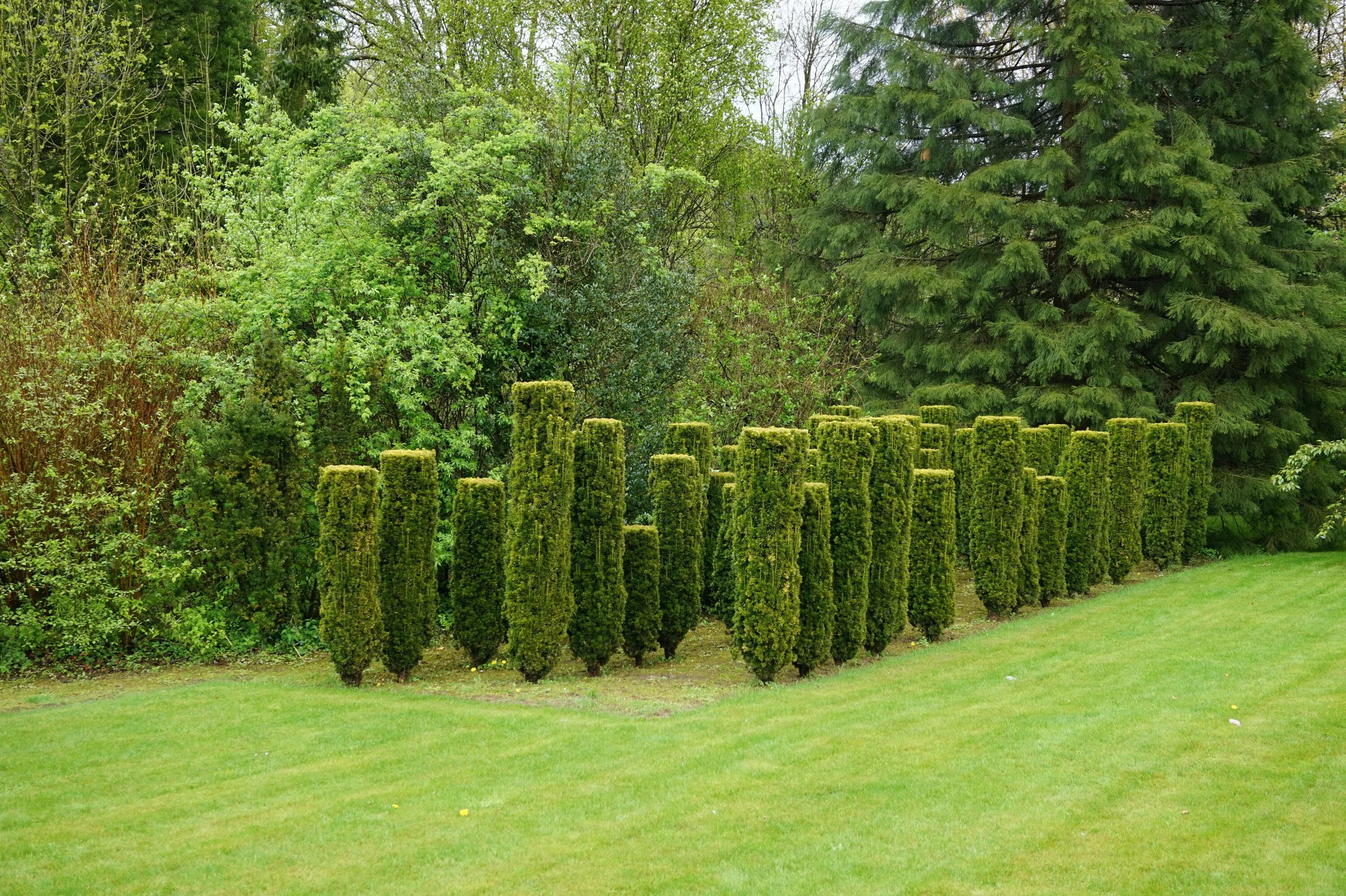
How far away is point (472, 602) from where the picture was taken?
32.4 ft

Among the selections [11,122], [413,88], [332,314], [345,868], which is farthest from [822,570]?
[11,122]

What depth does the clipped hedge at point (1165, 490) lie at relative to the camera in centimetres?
1557

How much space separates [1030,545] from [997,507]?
971 millimetres

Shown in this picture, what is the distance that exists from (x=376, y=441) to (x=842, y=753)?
6873mm

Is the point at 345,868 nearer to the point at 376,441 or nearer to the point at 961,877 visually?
the point at 961,877

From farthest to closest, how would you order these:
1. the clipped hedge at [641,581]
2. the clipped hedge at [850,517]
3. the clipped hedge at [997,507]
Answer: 1. the clipped hedge at [997,507]
2. the clipped hedge at [641,581]
3. the clipped hedge at [850,517]

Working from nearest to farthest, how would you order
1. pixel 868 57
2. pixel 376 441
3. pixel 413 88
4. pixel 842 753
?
pixel 842 753
pixel 376 441
pixel 413 88
pixel 868 57

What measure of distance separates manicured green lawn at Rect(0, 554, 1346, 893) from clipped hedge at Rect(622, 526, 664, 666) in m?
1.76

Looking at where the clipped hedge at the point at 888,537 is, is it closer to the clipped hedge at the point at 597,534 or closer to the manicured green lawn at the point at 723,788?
the manicured green lawn at the point at 723,788

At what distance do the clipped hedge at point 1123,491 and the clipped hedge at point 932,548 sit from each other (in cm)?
486

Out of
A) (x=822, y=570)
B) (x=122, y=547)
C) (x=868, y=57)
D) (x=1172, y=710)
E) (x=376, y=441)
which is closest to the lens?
(x=1172, y=710)

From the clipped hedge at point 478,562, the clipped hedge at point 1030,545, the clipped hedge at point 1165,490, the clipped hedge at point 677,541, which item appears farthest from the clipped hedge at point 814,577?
the clipped hedge at point 1165,490

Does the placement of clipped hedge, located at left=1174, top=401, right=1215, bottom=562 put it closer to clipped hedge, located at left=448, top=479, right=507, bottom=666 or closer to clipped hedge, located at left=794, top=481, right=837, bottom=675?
clipped hedge, located at left=794, top=481, right=837, bottom=675

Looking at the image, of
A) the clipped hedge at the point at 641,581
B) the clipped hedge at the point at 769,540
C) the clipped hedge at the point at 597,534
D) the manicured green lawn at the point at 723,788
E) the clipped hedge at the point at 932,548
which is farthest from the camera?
the clipped hedge at the point at 932,548
